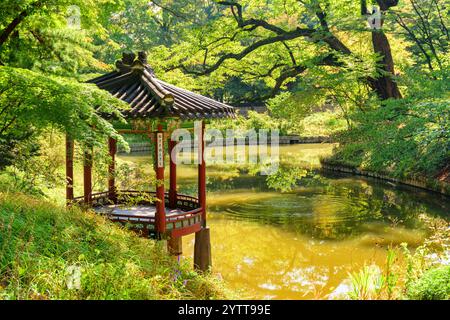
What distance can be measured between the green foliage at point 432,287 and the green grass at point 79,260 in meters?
2.35

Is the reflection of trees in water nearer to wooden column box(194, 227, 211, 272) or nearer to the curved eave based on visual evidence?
wooden column box(194, 227, 211, 272)

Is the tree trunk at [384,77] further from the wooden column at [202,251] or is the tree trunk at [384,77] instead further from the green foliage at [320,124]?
the wooden column at [202,251]

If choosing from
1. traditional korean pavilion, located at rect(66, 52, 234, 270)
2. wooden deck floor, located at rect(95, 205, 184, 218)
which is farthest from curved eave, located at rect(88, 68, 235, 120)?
wooden deck floor, located at rect(95, 205, 184, 218)

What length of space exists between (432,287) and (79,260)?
145 inches

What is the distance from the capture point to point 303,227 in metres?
12.7

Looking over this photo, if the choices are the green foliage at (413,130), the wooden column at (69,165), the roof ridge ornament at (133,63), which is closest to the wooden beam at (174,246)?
the wooden column at (69,165)

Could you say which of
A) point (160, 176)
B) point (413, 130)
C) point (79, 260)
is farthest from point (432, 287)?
point (413, 130)

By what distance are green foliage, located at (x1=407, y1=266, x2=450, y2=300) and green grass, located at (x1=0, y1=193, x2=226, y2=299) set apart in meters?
2.35

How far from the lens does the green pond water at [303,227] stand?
9.30 metres

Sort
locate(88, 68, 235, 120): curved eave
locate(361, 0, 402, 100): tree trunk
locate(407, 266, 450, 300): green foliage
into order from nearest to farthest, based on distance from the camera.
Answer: locate(407, 266, 450, 300): green foliage < locate(88, 68, 235, 120): curved eave < locate(361, 0, 402, 100): tree trunk

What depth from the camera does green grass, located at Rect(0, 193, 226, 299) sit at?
16.3 feet

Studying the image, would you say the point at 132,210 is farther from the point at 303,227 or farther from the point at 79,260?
the point at 303,227

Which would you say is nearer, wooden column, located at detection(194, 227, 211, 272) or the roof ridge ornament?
wooden column, located at detection(194, 227, 211, 272)
